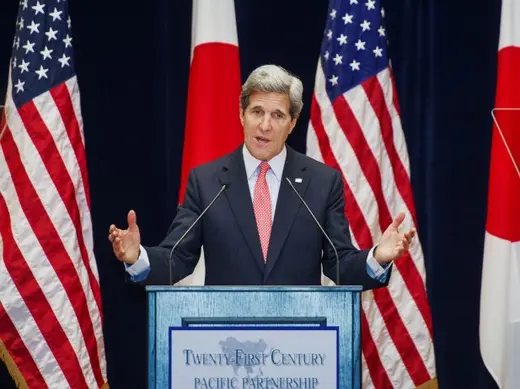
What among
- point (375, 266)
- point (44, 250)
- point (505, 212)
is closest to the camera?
point (375, 266)

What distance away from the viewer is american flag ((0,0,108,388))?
3.87 metres

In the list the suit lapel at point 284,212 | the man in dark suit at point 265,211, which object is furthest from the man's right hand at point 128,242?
the suit lapel at point 284,212

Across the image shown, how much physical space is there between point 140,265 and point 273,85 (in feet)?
2.31

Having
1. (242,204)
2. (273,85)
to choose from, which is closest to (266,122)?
(273,85)

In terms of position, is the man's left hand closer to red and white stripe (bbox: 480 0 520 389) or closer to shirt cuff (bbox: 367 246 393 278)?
shirt cuff (bbox: 367 246 393 278)

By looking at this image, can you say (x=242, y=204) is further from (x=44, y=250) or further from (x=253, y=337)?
(x=44, y=250)

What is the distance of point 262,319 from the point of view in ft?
6.89

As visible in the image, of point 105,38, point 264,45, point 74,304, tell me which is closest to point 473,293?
point 264,45

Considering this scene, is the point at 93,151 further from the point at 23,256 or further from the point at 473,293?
the point at 473,293

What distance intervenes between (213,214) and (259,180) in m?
0.19

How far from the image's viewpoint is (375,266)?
95.6 inches

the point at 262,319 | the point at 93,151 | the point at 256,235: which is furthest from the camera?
the point at 93,151

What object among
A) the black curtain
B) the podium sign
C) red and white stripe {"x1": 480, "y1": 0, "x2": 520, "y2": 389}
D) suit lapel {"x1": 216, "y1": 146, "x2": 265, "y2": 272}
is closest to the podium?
the podium sign

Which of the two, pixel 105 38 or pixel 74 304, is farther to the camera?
pixel 105 38
